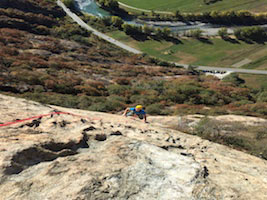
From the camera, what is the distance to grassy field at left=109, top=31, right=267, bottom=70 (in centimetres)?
8175

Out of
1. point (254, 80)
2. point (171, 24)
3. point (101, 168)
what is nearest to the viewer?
point (101, 168)

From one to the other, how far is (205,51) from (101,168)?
9280 cm

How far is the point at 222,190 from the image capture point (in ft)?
20.9

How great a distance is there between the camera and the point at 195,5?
426 ft

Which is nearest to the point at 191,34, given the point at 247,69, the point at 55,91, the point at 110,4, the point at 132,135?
the point at 247,69

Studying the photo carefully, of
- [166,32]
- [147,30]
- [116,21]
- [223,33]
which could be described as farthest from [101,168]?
[116,21]

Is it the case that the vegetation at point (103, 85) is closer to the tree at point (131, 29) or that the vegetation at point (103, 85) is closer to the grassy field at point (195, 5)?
the tree at point (131, 29)

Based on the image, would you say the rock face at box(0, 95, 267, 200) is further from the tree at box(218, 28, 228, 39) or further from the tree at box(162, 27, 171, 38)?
the tree at box(218, 28, 228, 39)

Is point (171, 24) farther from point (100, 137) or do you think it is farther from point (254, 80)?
point (100, 137)

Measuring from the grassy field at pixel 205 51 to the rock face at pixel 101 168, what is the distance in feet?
262

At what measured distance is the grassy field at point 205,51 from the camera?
8175cm

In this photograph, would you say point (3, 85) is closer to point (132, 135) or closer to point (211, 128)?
point (132, 135)

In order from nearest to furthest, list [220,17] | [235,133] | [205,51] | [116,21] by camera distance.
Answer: [235,133] < [205,51] < [116,21] < [220,17]

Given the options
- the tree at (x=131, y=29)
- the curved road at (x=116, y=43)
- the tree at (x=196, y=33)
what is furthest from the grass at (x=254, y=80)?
the tree at (x=131, y=29)
